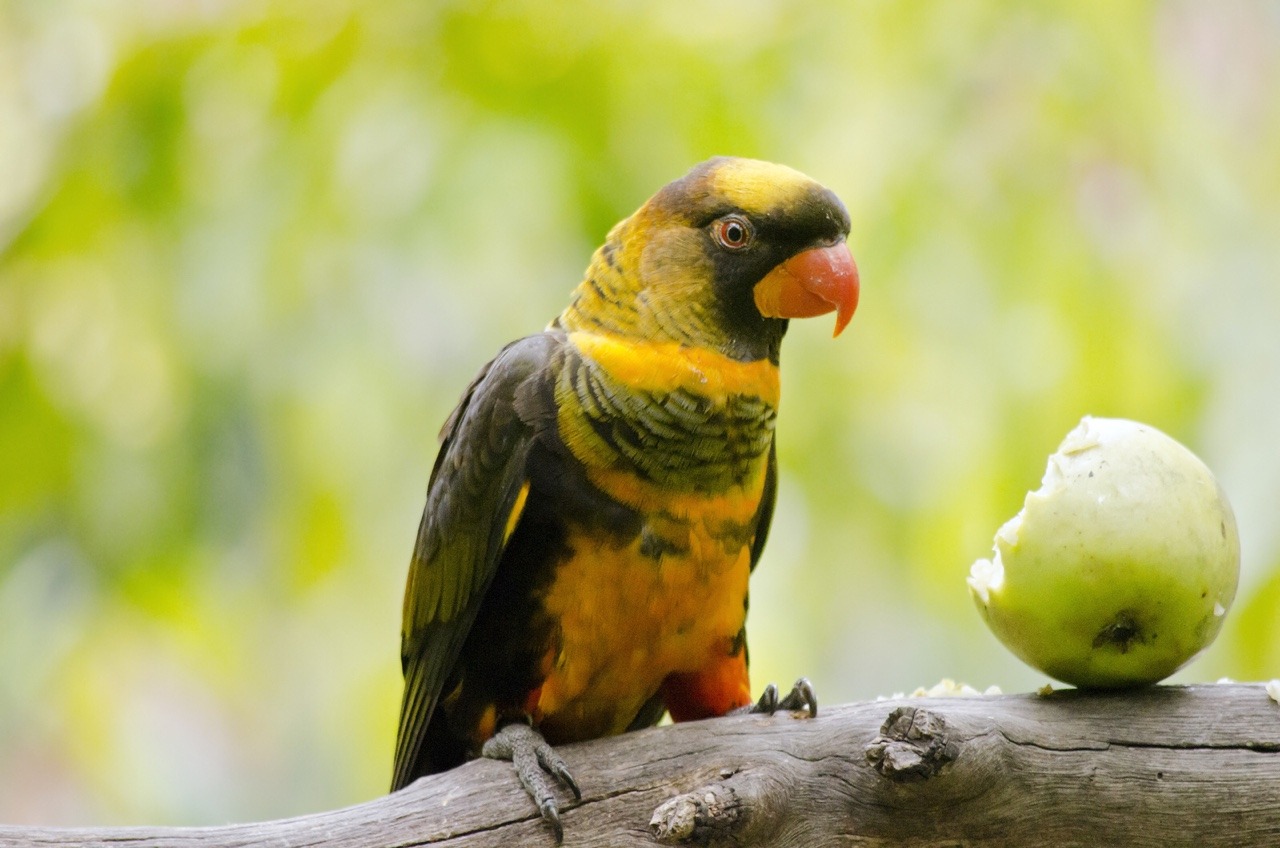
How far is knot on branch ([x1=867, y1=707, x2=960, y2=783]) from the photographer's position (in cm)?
232

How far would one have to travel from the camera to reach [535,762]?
2.64 meters

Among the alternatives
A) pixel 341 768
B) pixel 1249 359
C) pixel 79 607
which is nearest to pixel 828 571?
pixel 1249 359

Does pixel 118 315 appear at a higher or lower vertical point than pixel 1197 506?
higher

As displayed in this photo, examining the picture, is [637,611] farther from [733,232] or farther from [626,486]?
[733,232]

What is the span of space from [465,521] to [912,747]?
127cm

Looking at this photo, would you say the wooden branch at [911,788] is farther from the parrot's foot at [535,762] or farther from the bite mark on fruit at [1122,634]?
the bite mark on fruit at [1122,634]

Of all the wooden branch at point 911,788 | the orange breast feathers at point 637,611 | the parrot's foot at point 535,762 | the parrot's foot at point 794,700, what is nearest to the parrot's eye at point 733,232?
the orange breast feathers at point 637,611

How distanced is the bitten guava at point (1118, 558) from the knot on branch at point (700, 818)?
732mm

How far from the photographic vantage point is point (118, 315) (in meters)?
4.53

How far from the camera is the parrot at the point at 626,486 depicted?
2.85 m

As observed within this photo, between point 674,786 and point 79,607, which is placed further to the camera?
point 79,607

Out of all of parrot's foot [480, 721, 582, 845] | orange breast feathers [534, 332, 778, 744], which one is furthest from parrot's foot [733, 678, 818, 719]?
parrot's foot [480, 721, 582, 845]

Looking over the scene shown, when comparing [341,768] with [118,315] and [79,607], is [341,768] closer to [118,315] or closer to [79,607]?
[79,607]

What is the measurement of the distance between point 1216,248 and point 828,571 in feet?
5.98
